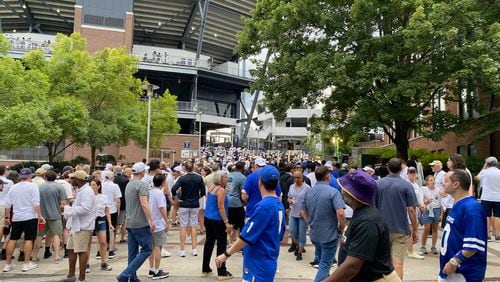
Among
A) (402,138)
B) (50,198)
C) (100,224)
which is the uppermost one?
(402,138)

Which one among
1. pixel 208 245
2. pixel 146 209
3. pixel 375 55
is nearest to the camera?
pixel 146 209

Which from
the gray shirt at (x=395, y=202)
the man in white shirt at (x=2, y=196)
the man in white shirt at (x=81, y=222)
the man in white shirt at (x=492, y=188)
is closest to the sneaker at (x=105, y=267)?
the man in white shirt at (x=81, y=222)

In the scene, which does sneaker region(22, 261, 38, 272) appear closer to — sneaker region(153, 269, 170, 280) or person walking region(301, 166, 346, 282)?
sneaker region(153, 269, 170, 280)

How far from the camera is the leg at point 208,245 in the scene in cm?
716

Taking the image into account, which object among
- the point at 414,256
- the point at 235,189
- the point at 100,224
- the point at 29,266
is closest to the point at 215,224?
the point at 235,189

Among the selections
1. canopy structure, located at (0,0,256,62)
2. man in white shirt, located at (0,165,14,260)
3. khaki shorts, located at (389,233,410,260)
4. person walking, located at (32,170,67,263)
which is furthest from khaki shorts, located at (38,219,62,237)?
canopy structure, located at (0,0,256,62)

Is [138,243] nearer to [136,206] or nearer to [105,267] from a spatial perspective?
[136,206]

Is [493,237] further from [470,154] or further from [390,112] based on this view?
[470,154]

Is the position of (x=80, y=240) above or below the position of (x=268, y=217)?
below

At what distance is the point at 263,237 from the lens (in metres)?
3.95

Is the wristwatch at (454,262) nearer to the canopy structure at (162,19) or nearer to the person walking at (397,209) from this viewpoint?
the person walking at (397,209)

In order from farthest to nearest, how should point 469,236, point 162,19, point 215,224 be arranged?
1. point 162,19
2. point 215,224
3. point 469,236

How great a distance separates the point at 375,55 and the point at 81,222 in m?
13.2

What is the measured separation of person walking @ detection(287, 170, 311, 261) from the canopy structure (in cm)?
4266
